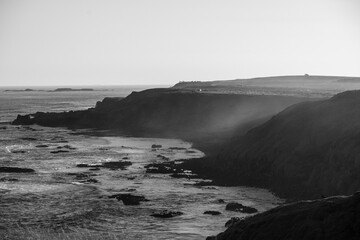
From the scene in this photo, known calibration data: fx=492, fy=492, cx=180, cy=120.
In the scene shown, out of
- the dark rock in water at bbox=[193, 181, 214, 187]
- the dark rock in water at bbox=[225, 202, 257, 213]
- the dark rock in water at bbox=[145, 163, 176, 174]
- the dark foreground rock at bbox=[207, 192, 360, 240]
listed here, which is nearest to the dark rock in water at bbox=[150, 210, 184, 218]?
the dark rock in water at bbox=[225, 202, 257, 213]

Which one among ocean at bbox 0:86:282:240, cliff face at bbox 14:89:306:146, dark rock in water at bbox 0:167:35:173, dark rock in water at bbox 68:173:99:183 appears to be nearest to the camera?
ocean at bbox 0:86:282:240

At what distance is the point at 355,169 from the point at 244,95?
66.8 metres

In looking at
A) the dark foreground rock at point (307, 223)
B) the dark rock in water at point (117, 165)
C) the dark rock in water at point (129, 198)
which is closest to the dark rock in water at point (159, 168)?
the dark rock in water at point (117, 165)

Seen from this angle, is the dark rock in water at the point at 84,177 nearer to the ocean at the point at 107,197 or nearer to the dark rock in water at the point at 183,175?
the ocean at the point at 107,197

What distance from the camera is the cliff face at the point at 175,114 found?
307 ft

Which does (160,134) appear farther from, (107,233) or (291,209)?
(291,209)

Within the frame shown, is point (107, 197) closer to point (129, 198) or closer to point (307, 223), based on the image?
point (129, 198)

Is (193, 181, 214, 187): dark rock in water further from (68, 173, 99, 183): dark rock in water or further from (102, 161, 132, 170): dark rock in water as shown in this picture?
(102, 161, 132, 170): dark rock in water

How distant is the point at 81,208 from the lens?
39406mm

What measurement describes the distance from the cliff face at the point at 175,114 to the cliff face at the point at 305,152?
24.3 m

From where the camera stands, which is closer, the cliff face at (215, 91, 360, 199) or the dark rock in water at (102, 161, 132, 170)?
the cliff face at (215, 91, 360, 199)

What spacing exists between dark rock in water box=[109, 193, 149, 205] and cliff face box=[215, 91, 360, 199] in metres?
11.7

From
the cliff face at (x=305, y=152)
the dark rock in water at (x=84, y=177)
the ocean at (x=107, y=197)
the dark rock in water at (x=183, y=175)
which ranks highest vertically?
the cliff face at (x=305, y=152)

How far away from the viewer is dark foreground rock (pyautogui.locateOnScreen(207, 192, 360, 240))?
19062 millimetres
